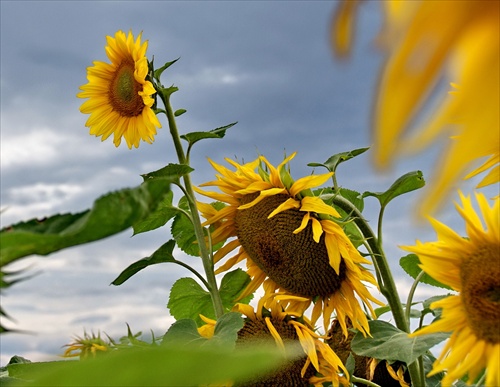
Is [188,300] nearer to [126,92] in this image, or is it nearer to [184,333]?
[184,333]

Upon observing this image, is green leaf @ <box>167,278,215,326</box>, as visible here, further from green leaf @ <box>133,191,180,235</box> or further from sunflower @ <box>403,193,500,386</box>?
sunflower @ <box>403,193,500,386</box>

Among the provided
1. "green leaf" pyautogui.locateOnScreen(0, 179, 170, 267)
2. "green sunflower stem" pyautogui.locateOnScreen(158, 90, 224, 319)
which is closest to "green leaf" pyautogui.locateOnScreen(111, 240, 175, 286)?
"green sunflower stem" pyautogui.locateOnScreen(158, 90, 224, 319)

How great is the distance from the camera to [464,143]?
131 millimetres

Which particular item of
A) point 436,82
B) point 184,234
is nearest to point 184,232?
point 184,234

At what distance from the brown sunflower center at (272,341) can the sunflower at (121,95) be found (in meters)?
0.32

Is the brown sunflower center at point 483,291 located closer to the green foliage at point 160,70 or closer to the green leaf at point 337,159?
the green leaf at point 337,159

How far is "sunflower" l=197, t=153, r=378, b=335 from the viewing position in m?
0.86

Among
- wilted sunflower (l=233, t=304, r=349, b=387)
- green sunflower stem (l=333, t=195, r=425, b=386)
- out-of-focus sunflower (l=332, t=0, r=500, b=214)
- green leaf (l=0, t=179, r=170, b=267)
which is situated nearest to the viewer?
out-of-focus sunflower (l=332, t=0, r=500, b=214)

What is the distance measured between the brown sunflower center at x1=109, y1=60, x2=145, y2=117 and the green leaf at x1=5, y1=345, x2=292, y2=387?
90 cm

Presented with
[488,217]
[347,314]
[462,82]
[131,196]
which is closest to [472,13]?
[462,82]

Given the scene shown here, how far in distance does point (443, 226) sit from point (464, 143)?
51cm

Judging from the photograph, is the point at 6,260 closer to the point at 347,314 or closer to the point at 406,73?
the point at 406,73

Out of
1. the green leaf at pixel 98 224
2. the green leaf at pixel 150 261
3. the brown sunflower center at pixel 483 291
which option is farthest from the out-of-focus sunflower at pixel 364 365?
the green leaf at pixel 98 224

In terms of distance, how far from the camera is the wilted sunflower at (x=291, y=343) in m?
0.77
